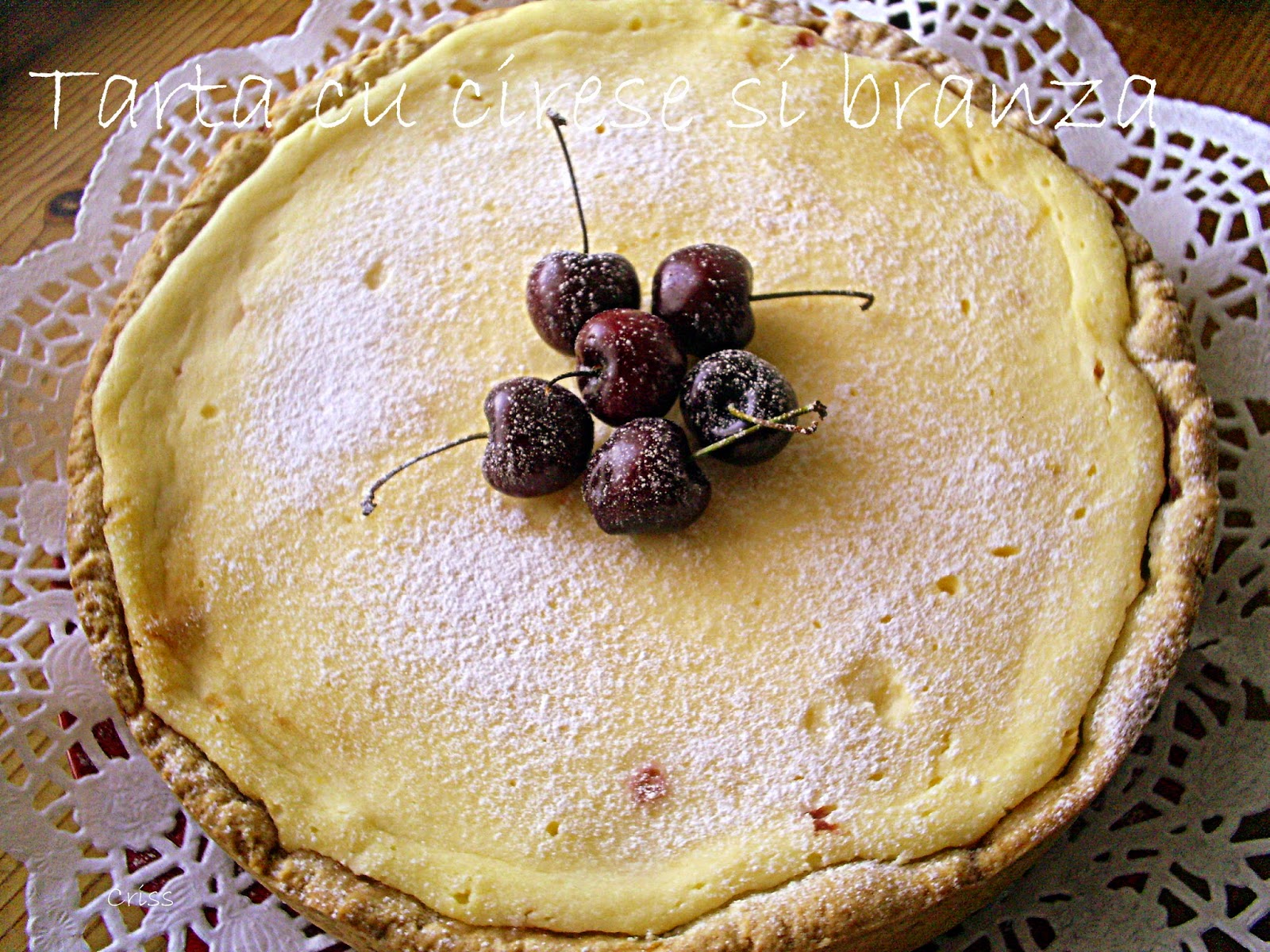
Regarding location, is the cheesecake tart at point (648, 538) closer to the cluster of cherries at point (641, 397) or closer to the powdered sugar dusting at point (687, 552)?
the powdered sugar dusting at point (687, 552)

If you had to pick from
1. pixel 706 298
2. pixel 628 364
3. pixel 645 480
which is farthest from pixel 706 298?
pixel 645 480

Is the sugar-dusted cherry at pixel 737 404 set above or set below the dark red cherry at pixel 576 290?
below

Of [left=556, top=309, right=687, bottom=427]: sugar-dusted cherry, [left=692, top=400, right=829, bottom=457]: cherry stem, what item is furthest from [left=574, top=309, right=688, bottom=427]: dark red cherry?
[left=692, top=400, right=829, bottom=457]: cherry stem

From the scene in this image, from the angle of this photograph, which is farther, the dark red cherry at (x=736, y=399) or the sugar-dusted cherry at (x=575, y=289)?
the sugar-dusted cherry at (x=575, y=289)

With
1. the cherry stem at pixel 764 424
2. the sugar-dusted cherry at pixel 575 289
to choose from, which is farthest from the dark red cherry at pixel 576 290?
the cherry stem at pixel 764 424

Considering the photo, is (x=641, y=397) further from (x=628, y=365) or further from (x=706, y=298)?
(x=706, y=298)

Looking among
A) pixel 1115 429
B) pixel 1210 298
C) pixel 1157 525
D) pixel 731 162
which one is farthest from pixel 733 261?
pixel 1210 298
